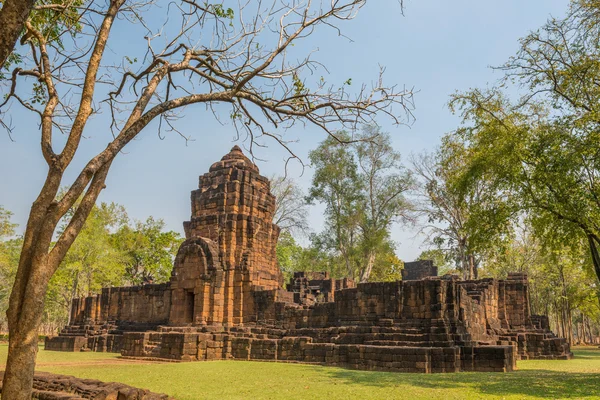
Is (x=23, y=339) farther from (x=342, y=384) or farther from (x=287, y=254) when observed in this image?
(x=287, y=254)

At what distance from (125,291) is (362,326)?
14.9m

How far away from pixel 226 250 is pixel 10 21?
17767 millimetres

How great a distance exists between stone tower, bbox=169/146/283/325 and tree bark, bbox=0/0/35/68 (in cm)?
1720

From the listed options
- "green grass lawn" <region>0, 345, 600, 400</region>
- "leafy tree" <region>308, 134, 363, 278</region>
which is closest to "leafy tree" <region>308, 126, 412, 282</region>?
"leafy tree" <region>308, 134, 363, 278</region>

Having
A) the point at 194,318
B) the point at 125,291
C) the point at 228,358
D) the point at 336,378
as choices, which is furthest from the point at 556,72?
the point at 125,291

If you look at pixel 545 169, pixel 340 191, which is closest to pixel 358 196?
pixel 340 191

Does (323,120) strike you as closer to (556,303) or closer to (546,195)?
(546,195)

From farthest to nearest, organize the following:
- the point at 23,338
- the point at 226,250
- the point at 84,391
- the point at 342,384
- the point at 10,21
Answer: the point at 226,250 < the point at 342,384 < the point at 84,391 < the point at 23,338 < the point at 10,21

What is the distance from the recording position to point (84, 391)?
7.27 meters

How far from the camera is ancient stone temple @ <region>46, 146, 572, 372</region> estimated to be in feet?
47.7

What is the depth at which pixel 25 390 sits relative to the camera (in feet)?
16.1

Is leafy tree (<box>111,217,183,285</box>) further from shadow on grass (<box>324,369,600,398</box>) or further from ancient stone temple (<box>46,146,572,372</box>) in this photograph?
shadow on grass (<box>324,369,600,398</box>)

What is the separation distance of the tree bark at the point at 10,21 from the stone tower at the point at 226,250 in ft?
56.4

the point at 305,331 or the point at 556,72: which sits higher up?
the point at 556,72
